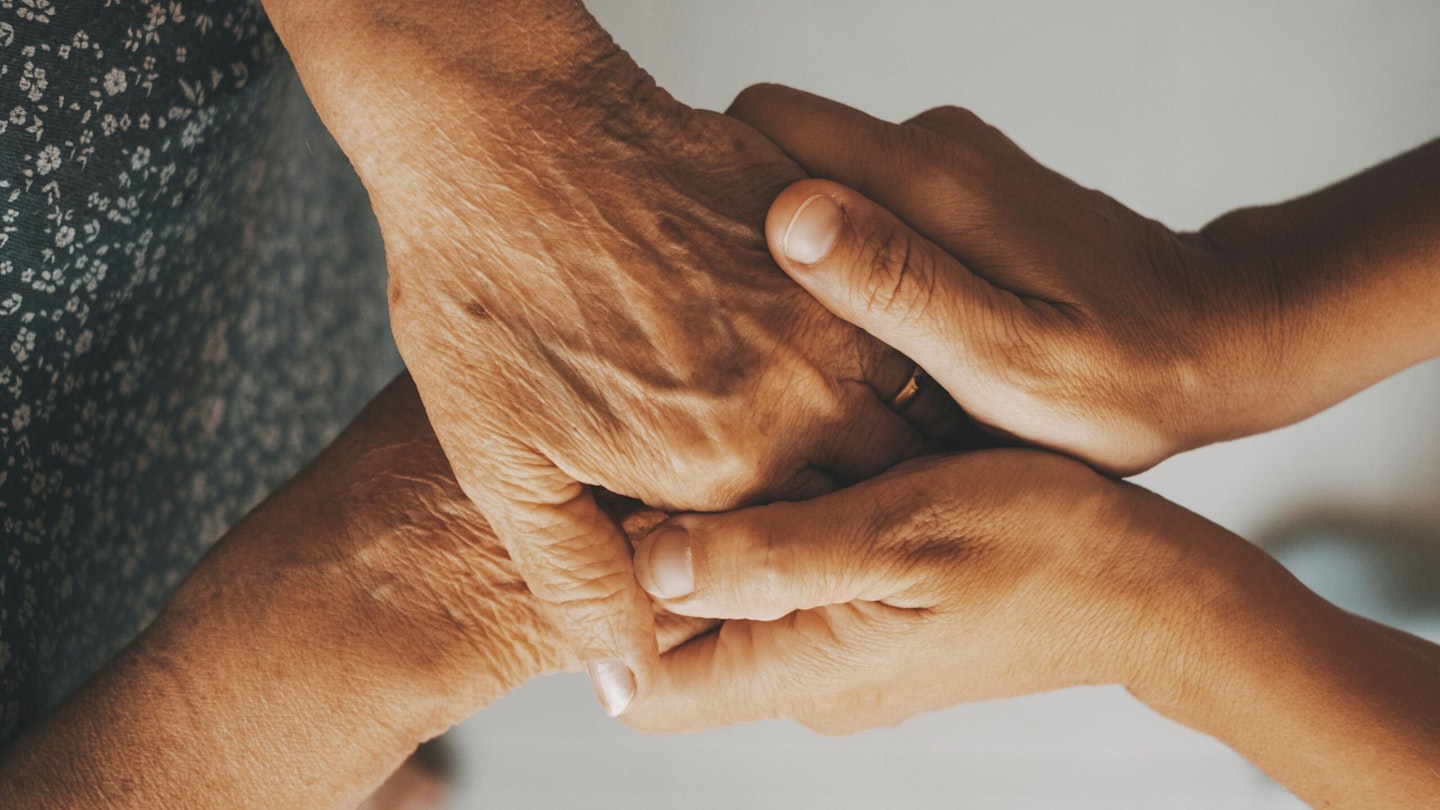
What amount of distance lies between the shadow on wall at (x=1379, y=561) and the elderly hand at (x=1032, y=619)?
1.87 ft

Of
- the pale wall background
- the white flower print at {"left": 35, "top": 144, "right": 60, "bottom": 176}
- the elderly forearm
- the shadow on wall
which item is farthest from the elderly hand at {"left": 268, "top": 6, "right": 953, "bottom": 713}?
the shadow on wall

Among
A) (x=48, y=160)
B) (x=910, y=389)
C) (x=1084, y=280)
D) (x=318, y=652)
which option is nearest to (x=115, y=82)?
(x=48, y=160)

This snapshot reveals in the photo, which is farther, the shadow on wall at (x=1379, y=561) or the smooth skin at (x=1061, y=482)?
the shadow on wall at (x=1379, y=561)

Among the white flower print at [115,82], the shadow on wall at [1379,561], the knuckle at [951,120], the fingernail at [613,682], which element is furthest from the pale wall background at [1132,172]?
the white flower print at [115,82]

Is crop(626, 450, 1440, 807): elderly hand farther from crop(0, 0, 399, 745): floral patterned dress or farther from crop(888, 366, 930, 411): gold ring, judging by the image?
crop(0, 0, 399, 745): floral patterned dress

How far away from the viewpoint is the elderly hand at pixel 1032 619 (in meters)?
0.79

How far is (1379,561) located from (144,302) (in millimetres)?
1742

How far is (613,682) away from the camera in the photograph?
2.75 ft

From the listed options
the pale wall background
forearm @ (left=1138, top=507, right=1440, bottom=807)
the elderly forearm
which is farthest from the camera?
the pale wall background

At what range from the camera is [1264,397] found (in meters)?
0.90

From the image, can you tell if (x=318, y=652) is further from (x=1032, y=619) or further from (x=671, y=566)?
(x=1032, y=619)

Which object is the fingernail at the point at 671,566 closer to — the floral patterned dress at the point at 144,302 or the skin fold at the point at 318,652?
the skin fold at the point at 318,652

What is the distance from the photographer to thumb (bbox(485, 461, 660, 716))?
31.9 inches

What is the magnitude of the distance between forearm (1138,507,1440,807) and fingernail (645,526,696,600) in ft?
1.58
